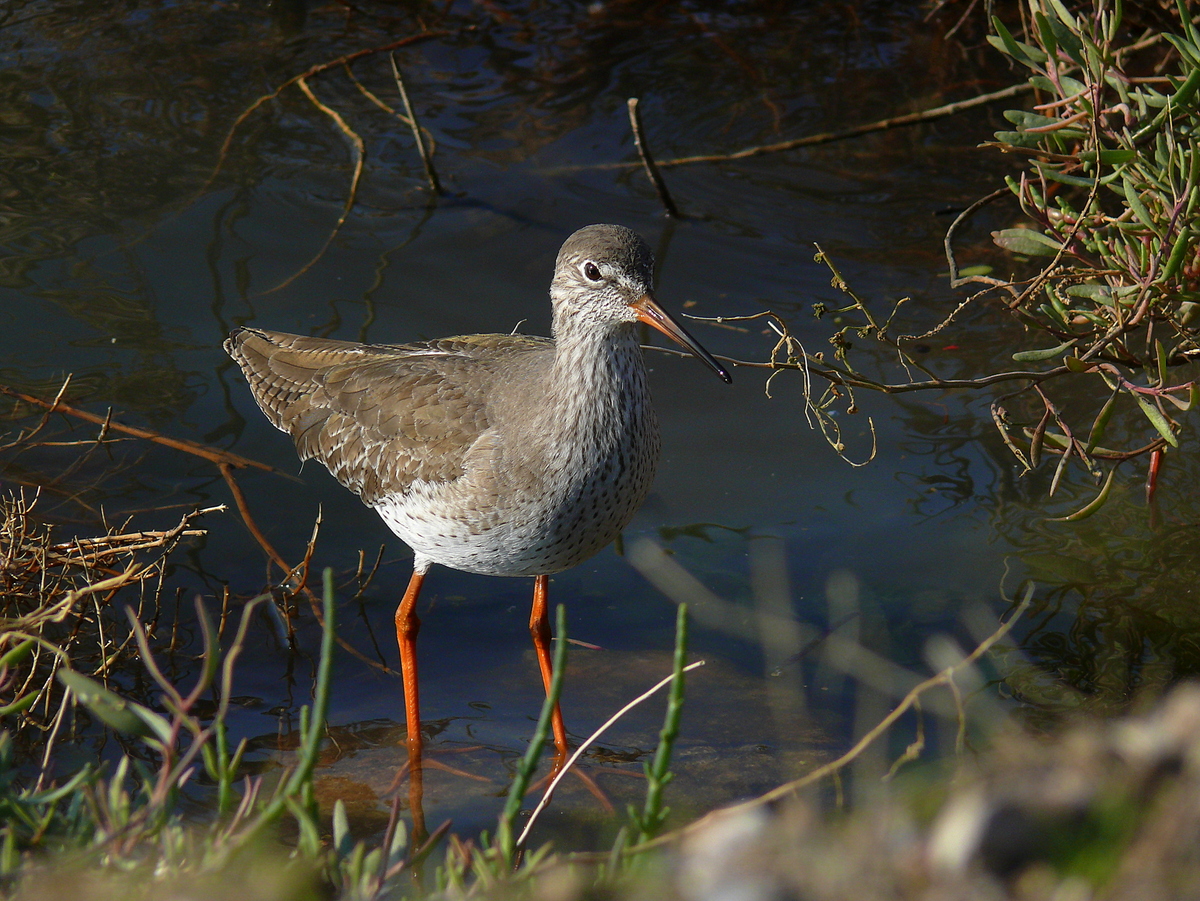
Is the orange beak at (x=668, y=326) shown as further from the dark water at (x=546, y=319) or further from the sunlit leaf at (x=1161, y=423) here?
the sunlit leaf at (x=1161, y=423)

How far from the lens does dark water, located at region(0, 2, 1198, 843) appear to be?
4.79 meters

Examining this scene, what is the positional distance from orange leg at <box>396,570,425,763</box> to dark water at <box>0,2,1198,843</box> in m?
0.10

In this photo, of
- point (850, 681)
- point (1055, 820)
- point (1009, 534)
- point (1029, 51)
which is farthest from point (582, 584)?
point (1055, 820)

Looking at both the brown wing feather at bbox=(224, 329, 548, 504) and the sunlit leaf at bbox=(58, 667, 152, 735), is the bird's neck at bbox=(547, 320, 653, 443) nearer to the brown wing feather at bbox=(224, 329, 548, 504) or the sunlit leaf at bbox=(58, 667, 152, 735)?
the brown wing feather at bbox=(224, 329, 548, 504)

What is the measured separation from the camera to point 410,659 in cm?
467

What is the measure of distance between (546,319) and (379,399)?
187cm

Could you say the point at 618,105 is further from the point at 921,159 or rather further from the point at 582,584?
the point at 582,584

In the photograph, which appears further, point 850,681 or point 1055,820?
point 850,681

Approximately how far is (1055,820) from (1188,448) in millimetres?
4593

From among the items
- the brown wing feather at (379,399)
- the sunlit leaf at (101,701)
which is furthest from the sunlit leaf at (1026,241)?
the sunlit leaf at (101,701)

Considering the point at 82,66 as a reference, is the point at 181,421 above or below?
below

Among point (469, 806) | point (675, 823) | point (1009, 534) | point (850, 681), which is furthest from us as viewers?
point (1009, 534)

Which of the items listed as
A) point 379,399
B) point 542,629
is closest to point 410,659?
point 542,629

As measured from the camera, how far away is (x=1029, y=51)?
14.9 ft
